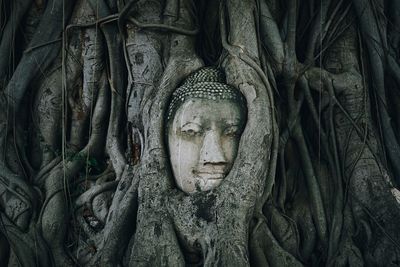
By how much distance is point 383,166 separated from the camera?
5.10 meters

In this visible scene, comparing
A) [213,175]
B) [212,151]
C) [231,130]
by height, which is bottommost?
[213,175]

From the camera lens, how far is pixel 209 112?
462 centimetres

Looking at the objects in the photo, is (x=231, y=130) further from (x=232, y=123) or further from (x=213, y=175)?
(x=213, y=175)

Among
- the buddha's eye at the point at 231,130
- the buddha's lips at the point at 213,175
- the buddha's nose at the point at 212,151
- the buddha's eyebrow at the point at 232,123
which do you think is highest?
the buddha's eyebrow at the point at 232,123

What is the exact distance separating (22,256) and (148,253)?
88cm

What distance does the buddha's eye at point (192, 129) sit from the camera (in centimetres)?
461

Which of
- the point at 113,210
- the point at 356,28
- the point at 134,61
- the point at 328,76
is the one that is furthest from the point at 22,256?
the point at 356,28

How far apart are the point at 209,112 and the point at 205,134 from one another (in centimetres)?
13

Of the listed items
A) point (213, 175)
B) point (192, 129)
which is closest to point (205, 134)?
point (192, 129)

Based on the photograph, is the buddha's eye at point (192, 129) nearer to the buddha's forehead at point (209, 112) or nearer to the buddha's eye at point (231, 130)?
the buddha's forehead at point (209, 112)

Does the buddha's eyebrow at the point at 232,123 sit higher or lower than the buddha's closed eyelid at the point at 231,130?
higher

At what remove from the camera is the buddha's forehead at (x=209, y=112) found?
15.2 ft

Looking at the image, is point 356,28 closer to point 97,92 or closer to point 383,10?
point 383,10

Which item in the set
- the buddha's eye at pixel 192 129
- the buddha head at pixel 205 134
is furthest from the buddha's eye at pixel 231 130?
the buddha's eye at pixel 192 129
